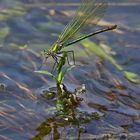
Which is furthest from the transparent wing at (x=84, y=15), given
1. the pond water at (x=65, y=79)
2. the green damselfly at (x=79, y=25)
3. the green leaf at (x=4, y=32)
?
the green leaf at (x=4, y=32)

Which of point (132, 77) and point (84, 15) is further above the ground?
point (84, 15)

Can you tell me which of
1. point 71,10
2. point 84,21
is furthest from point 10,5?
point 84,21

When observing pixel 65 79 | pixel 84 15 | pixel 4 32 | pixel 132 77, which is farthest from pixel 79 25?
pixel 4 32

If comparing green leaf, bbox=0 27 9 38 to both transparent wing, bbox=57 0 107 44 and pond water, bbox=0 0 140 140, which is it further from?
transparent wing, bbox=57 0 107 44

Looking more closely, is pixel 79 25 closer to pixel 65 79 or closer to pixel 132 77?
pixel 65 79

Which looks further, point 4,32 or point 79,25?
point 4,32

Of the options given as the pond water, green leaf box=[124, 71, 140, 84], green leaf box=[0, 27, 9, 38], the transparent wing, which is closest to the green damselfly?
the transparent wing

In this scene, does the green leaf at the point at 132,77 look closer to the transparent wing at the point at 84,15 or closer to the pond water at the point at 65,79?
the pond water at the point at 65,79
